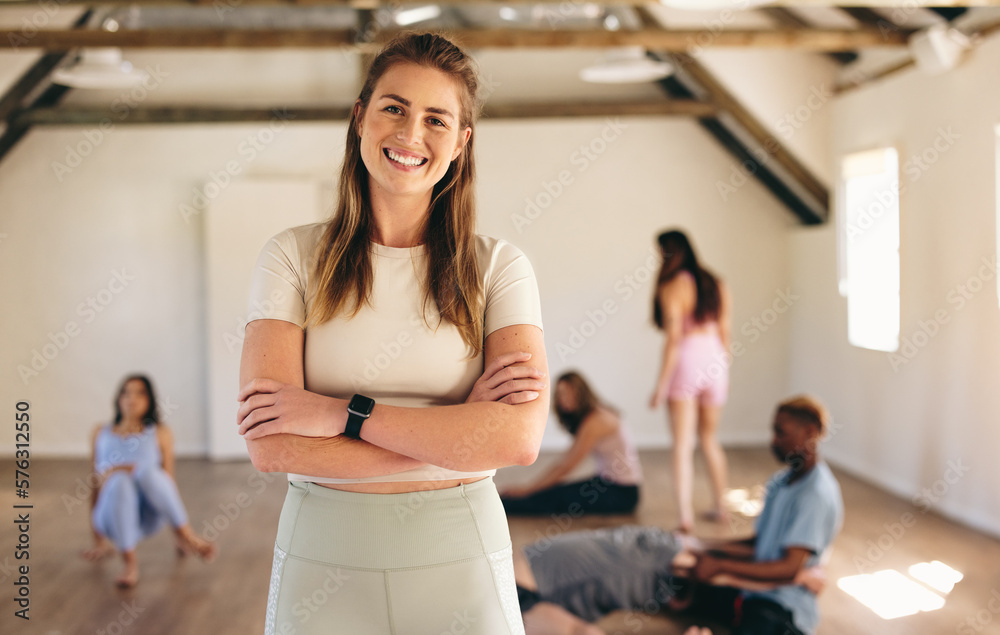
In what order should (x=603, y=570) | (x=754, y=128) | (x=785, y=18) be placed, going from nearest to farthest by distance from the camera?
(x=603, y=570), (x=785, y=18), (x=754, y=128)

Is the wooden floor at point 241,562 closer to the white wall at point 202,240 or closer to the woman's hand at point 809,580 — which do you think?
the woman's hand at point 809,580

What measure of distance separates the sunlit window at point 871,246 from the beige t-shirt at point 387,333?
181 inches

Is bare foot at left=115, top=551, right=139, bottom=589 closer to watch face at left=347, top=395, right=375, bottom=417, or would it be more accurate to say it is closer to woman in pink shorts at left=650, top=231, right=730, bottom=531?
woman in pink shorts at left=650, top=231, right=730, bottom=531

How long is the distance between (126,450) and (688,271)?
2.91 metres

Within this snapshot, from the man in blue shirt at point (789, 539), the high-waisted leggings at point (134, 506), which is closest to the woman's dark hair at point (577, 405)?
the man in blue shirt at point (789, 539)

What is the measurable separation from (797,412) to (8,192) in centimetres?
620

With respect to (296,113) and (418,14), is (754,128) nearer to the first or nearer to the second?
(418,14)

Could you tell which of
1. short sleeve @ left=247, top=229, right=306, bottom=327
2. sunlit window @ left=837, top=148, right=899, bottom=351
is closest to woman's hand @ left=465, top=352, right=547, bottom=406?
short sleeve @ left=247, top=229, right=306, bottom=327

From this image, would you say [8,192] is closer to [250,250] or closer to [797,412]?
[250,250]

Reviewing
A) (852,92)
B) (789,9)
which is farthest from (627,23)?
(852,92)

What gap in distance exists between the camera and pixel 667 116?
21.8ft

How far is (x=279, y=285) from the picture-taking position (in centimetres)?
119

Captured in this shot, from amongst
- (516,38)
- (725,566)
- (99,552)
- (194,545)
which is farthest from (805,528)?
(99,552)

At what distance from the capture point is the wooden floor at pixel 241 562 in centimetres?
322
